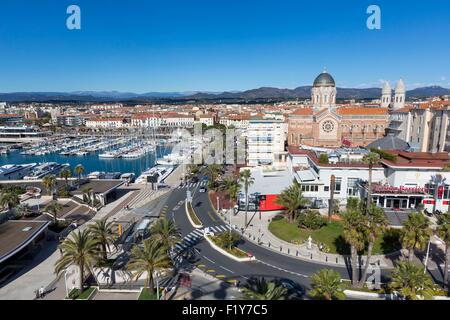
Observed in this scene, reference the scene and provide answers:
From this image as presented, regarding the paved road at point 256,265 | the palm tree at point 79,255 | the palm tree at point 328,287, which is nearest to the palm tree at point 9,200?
the palm tree at point 79,255

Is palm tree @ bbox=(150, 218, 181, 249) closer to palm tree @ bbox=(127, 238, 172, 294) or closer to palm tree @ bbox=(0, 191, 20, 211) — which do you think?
palm tree @ bbox=(127, 238, 172, 294)

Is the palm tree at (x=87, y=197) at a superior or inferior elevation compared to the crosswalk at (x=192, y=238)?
superior

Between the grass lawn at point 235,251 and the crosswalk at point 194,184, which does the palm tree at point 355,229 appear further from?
the crosswalk at point 194,184

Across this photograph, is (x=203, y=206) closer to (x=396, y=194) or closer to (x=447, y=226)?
(x=396, y=194)

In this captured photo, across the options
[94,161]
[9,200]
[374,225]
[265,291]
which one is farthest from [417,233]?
[94,161]

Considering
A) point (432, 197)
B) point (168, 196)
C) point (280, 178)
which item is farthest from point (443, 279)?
point (168, 196)

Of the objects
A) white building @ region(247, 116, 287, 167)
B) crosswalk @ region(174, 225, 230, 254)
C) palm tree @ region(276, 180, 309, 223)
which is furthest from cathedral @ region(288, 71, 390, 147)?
crosswalk @ region(174, 225, 230, 254)
